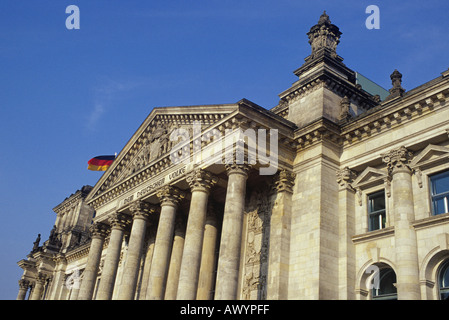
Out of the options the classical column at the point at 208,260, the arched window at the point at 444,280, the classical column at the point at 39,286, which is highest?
the classical column at the point at 39,286

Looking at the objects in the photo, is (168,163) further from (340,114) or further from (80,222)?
(80,222)

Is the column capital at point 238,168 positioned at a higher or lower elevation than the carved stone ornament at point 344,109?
lower

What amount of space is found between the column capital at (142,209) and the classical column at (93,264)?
5.37 meters

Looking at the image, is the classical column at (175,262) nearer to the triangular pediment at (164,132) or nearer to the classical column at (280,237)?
the triangular pediment at (164,132)

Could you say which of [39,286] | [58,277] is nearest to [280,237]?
[58,277]

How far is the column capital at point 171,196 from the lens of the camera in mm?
26484

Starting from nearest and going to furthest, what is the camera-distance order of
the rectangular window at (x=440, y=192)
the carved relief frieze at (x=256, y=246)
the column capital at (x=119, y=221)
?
the rectangular window at (x=440, y=192) → the carved relief frieze at (x=256, y=246) → the column capital at (x=119, y=221)

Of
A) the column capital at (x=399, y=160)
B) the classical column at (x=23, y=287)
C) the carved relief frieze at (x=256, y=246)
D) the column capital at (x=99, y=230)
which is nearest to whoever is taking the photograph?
the column capital at (x=399, y=160)

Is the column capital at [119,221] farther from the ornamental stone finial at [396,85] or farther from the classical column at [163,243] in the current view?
the ornamental stone finial at [396,85]

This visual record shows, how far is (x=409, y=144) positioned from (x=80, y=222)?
136 ft

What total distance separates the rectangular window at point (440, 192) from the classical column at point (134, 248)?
51.2 ft

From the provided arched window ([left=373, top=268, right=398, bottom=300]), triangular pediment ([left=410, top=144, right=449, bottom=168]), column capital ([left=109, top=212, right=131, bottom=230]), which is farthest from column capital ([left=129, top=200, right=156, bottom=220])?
triangular pediment ([left=410, top=144, right=449, bottom=168])

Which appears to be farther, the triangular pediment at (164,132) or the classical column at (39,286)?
the classical column at (39,286)

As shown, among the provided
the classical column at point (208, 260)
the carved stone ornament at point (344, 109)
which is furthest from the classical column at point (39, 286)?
the carved stone ornament at point (344, 109)
